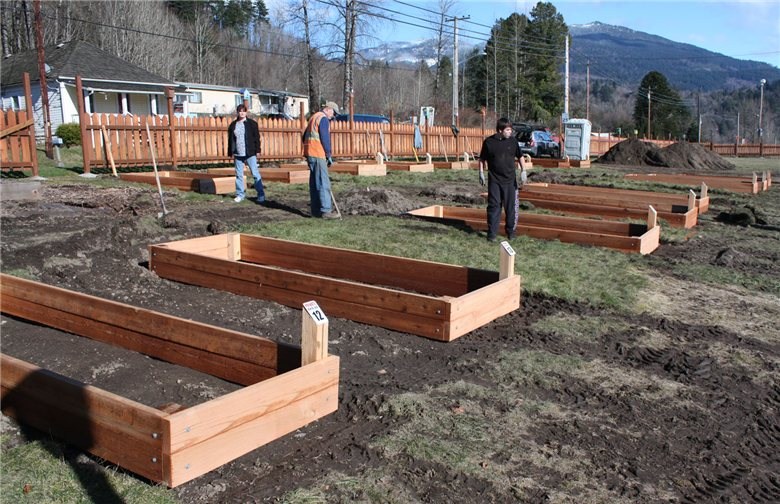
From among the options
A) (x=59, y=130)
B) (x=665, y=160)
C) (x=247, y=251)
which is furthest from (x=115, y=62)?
(x=247, y=251)

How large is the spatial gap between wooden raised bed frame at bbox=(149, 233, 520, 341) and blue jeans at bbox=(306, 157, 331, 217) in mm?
2808

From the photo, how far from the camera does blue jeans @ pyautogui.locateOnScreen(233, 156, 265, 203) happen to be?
12.8m

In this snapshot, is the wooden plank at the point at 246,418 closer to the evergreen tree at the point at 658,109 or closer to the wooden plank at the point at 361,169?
the wooden plank at the point at 361,169

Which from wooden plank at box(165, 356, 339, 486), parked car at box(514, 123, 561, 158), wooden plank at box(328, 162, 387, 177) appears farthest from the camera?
parked car at box(514, 123, 561, 158)

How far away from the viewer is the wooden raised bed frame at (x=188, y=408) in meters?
3.26

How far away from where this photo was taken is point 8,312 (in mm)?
6020

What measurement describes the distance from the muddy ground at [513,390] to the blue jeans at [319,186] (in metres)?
3.38

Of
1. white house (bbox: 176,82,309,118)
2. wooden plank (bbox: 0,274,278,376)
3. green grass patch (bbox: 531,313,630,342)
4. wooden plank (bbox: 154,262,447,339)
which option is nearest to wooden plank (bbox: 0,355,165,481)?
wooden plank (bbox: 0,274,278,376)

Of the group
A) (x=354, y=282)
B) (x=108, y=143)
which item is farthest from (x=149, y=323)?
(x=108, y=143)

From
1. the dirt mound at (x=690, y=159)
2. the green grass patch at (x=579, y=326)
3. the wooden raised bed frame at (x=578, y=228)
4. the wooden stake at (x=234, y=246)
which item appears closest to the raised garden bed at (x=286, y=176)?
the wooden raised bed frame at (x=578, y=228)

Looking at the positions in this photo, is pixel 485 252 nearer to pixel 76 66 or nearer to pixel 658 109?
pixel 76 66

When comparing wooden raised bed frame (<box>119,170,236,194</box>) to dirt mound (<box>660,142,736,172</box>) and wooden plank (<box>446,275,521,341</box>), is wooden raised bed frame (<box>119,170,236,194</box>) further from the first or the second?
dirt mound (<box>660,142,736,172</box>)

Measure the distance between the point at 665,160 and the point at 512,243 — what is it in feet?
86.2

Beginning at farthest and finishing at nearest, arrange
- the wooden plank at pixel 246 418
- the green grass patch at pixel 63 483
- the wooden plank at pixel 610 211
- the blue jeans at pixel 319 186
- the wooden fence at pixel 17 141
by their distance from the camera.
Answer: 1. the wooden fence at pixel 17 141
2. the wooden plank at pixel 610 211
3. the blue jeans at pixel 319 186
4. the wooden plank at pixel 246 418
5. the green grass patch at pixel 63 483
